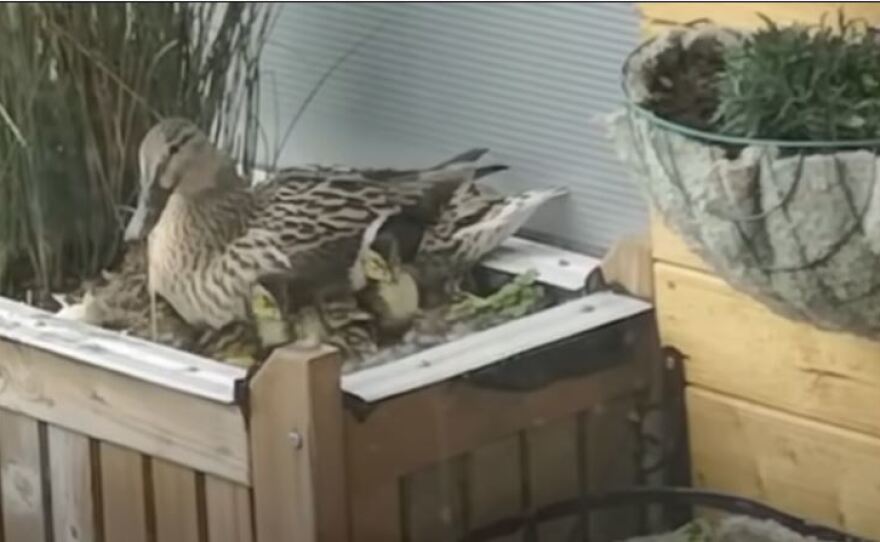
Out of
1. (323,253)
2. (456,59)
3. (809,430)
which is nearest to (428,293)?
(323,253)

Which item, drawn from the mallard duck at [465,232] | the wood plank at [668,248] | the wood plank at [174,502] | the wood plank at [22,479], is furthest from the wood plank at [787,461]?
the wood plank at [22,479]

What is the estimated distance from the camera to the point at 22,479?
74.9 inches

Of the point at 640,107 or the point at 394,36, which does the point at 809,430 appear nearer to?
the point at 640,107

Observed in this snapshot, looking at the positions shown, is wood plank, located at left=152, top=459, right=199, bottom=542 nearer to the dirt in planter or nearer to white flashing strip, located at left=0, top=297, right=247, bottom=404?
white flashing strip, located at left=0, top=297, right=247, bottom=404

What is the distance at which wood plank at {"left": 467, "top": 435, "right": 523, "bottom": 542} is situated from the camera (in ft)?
5.82

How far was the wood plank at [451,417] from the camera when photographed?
1683mm

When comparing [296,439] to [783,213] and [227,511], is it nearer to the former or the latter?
[227,511]

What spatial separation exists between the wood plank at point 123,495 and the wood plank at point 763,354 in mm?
489

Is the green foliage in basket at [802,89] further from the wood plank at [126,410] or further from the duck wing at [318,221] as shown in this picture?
the wood plank at [126,410]

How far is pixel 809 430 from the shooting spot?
173cm

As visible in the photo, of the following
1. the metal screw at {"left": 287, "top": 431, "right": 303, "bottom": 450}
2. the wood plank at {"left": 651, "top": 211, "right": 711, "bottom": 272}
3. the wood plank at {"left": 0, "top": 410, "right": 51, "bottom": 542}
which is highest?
the wood plank at {"left": 651, "top": 211, "right": 711, "bottom": 272}

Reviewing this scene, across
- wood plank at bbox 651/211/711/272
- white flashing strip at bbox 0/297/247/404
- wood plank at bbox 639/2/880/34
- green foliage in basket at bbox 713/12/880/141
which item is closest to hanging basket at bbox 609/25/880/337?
green foliage in basket at bbox 713/12/880/141

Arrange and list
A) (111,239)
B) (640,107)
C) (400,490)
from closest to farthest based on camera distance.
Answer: (640,107) → (400,490) → (111,239)

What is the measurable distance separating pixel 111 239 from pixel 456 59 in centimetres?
36
